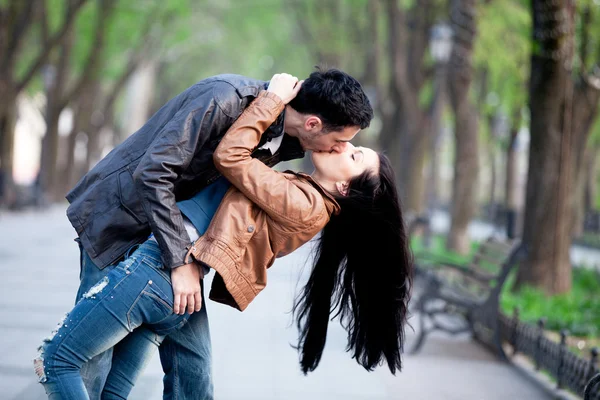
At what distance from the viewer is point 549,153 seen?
405 inches

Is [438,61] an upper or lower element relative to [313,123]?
lower

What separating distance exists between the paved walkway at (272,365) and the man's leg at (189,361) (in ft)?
2.36

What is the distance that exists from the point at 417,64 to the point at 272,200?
1803 centimetres

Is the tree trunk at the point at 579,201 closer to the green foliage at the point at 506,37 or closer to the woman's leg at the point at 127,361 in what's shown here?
the green foliage at the point at 506,37

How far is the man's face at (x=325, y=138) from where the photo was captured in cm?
322

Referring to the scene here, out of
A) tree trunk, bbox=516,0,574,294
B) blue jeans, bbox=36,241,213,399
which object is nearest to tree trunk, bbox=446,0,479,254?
tree trunk, bbox=516,0,574,294

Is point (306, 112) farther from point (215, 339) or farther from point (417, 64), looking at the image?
point (417, 64)

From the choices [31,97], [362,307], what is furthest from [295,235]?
[31,97]

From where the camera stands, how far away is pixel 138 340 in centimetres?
335

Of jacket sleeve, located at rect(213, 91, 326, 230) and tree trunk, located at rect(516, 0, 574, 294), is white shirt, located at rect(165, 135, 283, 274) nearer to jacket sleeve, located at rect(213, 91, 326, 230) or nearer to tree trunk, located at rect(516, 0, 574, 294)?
jacket sleeve, located at rect(213, 91, 326, 230)

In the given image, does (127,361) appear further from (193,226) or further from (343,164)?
(343,164)

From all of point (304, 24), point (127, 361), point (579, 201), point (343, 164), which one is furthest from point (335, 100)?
point (304, 24)

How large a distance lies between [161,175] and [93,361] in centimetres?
78

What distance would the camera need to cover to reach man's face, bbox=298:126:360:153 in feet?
10.6
